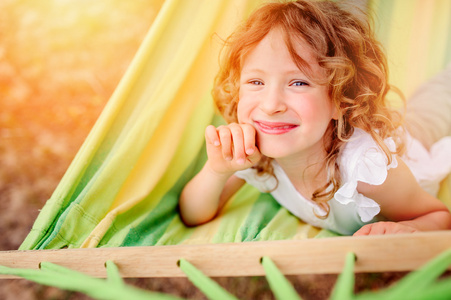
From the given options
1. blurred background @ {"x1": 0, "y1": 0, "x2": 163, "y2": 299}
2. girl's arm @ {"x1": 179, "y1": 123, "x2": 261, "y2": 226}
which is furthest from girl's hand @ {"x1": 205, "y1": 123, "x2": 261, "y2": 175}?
blurred background @ {"x1": 0, "y1": 0, "x2": 163, "y2": 299}

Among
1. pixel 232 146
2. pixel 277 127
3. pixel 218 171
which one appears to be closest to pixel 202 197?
pixel 218 171

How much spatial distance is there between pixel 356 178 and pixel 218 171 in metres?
0.29

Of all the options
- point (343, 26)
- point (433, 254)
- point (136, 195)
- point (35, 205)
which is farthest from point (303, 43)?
point (35, 205)

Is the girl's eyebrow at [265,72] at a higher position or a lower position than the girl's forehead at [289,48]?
lower

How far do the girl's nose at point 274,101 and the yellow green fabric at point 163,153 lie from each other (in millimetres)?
220

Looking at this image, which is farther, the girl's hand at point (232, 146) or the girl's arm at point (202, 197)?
the girl's arm at point (202, 197)

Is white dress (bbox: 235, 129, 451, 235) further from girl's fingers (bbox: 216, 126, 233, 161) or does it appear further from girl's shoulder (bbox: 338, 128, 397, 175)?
girl's fingers (bbox: 216, 126, 233, 161)

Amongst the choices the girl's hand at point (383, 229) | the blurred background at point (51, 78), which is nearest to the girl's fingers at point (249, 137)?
the girl's hand at point (383, 229)

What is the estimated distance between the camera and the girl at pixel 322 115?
0.77 metres

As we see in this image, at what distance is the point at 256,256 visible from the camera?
26.9 inches

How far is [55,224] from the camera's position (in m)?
0.94

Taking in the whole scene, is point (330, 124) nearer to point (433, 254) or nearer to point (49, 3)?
point (433, 254)

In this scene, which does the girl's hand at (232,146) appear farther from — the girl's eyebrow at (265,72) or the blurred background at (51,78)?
the blurred background at (51,78)

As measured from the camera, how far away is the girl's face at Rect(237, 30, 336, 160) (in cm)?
77
